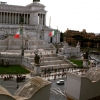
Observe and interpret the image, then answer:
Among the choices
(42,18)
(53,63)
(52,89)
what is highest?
(42,18)

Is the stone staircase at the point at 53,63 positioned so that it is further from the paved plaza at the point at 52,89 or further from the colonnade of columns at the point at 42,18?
the colonnade of columns at the point at 42,18

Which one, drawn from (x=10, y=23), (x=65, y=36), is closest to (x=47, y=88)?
(x=10, y=23)

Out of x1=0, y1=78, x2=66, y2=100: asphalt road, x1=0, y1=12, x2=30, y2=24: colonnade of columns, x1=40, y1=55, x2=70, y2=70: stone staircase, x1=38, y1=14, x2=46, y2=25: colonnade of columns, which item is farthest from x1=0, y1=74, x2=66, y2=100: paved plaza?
x1=38, y1=14, x2=46, y2=25: colonnade of columns

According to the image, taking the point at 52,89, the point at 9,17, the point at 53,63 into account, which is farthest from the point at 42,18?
the point at 52,89

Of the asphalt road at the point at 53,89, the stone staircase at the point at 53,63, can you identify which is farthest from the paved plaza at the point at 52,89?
the stone staircase at the point at 53,63

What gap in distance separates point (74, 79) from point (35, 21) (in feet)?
255

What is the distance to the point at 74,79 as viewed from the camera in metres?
13.2

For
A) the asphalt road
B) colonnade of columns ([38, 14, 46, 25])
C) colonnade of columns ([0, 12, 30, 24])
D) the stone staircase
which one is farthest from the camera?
colonnade of columns ([38, 14, 46, 25])

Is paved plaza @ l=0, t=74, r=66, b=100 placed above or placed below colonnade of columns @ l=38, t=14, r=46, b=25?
below

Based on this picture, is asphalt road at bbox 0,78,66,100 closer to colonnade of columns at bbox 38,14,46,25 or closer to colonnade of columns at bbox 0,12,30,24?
colonnade of columns at bbox 0,12,30,24

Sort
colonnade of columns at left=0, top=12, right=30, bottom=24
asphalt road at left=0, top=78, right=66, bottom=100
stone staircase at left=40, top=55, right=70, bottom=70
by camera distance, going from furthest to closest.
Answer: colonnade of columns at left=0, top=12, right=30, bottom=24 < stone staircase at left=40, top=55, right=70, bottom=70 < asphalt road at left=0, top=78, right=66, bottom=100

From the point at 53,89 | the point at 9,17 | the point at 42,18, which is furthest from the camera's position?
the point at 42,18

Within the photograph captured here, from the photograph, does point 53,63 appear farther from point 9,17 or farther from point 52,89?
point 9,17

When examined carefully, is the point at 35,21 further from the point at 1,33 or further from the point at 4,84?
A: the point at 4,84
